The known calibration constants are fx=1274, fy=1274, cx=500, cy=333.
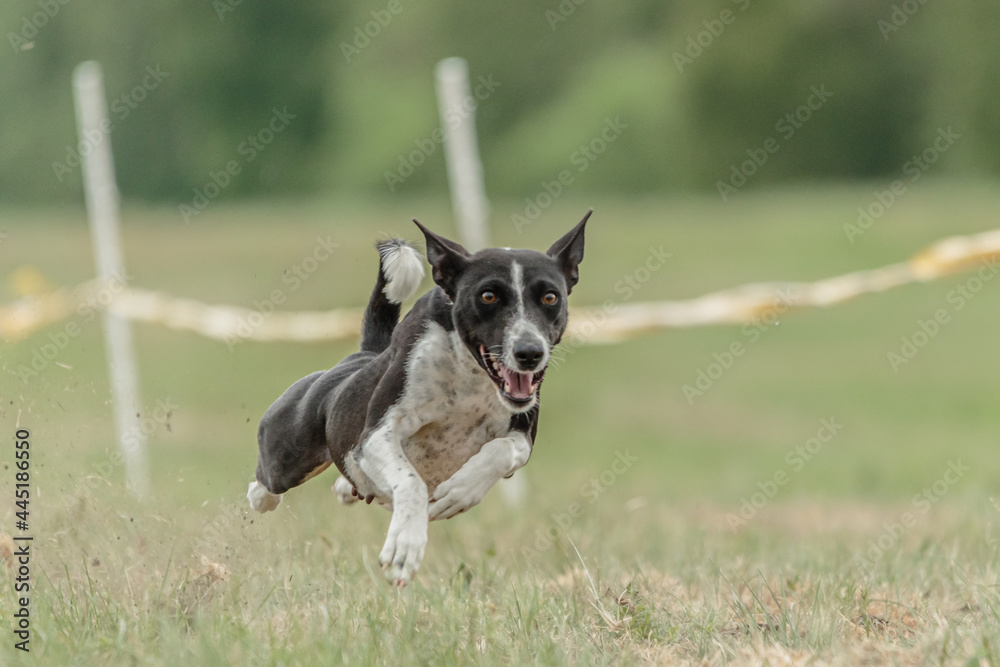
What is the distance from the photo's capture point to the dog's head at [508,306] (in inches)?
131

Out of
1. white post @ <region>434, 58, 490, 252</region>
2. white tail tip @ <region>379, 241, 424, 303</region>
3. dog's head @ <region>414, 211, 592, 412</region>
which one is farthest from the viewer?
white post @ <region>434, 58, 490, 252</region>

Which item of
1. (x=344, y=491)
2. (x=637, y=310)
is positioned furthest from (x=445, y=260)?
(x=637, y=310)

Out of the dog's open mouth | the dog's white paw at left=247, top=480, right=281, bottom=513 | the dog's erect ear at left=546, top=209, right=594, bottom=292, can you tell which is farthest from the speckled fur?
the dog's white paw at left=247, top=480, right=281, bottom=513

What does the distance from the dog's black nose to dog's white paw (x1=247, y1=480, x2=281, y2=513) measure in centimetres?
126

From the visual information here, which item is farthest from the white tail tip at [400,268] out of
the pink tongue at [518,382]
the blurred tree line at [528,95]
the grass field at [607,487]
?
the blurred tree line at [528,95]

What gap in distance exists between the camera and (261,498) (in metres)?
4.20

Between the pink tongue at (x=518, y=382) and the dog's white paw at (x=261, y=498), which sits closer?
the pink tongue at (x=518, y=382)

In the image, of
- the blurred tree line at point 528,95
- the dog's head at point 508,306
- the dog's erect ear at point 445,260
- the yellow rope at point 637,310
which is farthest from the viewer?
the blurred tree line at point 528,95

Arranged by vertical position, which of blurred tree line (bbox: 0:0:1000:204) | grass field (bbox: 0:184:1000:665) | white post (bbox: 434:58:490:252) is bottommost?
grass field (bbox: 0:184:1000:665)

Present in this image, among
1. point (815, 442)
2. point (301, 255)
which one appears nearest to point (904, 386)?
point (815, 442)

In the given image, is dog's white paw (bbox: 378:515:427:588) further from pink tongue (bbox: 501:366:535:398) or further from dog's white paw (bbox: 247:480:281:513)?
dog's white paw (bbox: 247:480:281:513)

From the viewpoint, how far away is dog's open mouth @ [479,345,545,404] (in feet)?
11.0

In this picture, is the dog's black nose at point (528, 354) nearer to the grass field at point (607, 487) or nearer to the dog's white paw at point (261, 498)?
the grass field at point (607, 487)

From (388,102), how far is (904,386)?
12.5 metres
